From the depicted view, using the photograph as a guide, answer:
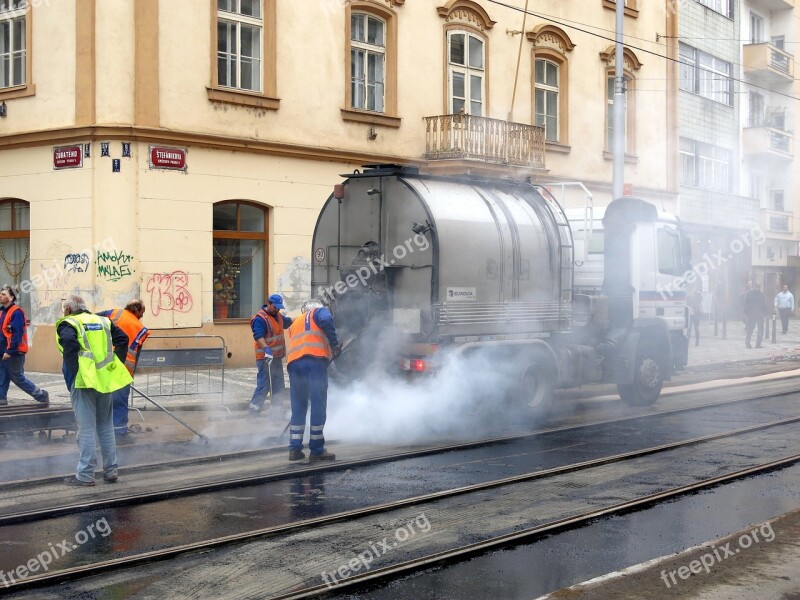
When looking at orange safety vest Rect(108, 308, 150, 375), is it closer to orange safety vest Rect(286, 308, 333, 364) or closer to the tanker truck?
orange safety vest Rect(286, 308, 333, 364)

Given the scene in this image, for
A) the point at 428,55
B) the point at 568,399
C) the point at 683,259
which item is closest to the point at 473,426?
the point at 568,399

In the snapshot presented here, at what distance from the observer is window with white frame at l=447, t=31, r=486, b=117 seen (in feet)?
76.1

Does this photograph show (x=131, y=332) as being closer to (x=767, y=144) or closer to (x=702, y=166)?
(x=702, y=166)

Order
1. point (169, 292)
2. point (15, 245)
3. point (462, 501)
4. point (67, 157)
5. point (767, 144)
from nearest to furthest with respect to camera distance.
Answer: point (462, 501)
point (67, 157)
point (169, 292)
point (15, 245)
point (767, 144)

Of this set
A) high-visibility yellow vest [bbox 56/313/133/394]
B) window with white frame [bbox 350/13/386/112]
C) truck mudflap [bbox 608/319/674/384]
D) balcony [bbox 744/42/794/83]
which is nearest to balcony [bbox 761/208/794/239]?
balcony [bbox 744/42/794/83]

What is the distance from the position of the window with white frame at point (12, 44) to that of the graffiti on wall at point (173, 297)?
14.8ft

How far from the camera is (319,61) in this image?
20578 millimetres

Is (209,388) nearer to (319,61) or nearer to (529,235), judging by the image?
(529,235)

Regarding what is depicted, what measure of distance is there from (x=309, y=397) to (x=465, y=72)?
14913 mm

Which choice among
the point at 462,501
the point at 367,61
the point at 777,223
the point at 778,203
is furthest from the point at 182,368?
the point at 778,203

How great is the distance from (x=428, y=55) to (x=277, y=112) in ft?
14.0

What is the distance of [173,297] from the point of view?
730 inches

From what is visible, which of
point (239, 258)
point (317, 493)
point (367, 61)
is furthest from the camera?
point (367, 61)

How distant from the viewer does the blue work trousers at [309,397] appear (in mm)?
9836
